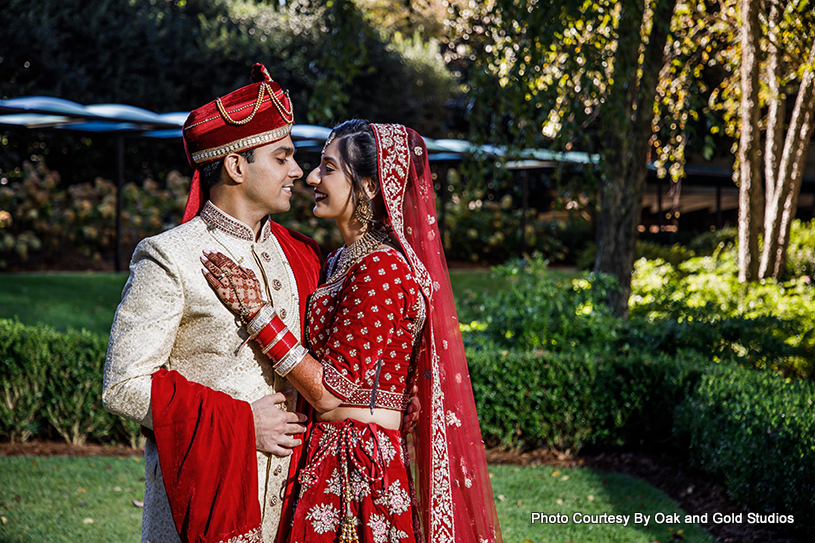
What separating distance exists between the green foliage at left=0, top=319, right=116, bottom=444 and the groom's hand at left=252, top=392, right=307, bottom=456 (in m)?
3.89

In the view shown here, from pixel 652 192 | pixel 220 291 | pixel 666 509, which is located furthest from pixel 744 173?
pixel 652 192

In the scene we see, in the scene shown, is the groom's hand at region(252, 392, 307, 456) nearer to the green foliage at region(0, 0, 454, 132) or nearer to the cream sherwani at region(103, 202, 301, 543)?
the cream sherwani at region(103, 202, 301, 543)

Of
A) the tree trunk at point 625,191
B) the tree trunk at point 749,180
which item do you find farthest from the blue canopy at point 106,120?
the tree trunk at point 749,180

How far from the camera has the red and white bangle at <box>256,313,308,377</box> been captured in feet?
6.11

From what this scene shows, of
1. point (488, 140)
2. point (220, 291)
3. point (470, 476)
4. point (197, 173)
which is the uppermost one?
point (488, 140)

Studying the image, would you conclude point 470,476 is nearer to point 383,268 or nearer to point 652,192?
point 383,268

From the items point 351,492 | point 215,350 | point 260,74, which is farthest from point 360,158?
point 351,492

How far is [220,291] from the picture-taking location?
1851mm

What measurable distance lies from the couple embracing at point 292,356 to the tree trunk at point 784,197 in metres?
8.44

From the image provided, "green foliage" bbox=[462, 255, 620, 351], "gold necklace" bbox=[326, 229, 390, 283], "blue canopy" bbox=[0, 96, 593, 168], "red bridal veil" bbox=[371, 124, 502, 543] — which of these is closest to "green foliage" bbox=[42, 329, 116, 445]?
"green foliage" bbox=[462, 255, 620, 351]

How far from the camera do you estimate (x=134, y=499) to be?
4504 millimetres

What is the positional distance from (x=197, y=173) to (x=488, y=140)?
18.4ft

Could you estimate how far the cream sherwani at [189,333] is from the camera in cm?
174

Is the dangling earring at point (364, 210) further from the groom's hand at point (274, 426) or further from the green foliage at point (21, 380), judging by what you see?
the green foliage at point (21, 380)
